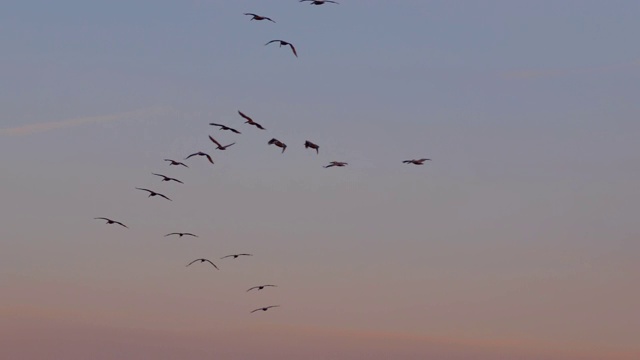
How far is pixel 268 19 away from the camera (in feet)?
638

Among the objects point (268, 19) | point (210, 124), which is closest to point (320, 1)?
point (268, 19)

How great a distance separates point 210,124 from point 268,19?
1319cm

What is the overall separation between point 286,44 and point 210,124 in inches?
456

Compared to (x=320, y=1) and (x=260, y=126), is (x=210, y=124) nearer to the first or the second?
(x=260, y=126)

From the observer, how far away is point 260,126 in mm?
198750

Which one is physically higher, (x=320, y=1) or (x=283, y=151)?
(x=320, y=1)

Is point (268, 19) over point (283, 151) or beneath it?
over

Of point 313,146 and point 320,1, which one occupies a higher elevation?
point 320,1

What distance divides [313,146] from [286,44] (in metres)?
11.1

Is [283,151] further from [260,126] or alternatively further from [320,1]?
[320,1]

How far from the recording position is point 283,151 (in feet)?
647

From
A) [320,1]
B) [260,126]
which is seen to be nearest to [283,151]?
[260,126]

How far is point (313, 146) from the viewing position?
199875mm
